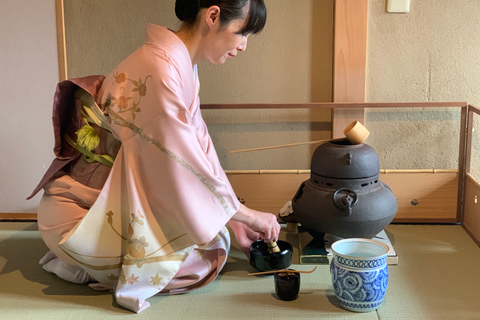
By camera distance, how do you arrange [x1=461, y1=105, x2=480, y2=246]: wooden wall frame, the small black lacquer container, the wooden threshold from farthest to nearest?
the wooden threshold
[x1=461, y1=105, x2=480, y2=246]: wooden wall frame
the small black lacquer container

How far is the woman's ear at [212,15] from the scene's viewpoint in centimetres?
216

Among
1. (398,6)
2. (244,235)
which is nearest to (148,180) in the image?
(244,235)

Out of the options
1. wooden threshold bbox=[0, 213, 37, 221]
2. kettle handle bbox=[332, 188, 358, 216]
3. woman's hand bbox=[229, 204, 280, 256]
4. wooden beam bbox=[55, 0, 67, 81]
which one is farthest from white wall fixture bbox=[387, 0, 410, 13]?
wooden threshold bbox=[0, 213, 37, 221]

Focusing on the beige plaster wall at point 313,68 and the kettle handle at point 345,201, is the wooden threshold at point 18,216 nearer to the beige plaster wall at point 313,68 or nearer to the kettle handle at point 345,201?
the beige plaster wall at point 313,68

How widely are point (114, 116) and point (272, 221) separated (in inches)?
29.1

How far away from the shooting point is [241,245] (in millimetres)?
2496

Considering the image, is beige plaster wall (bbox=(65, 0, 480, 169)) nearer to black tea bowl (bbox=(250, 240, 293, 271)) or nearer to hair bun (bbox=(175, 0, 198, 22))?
hair bun (bbox=(175, 0, 198, 22))

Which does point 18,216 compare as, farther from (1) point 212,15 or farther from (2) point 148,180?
(1) point 212,15

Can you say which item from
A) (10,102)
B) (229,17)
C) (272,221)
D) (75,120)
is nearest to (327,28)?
(229,17)

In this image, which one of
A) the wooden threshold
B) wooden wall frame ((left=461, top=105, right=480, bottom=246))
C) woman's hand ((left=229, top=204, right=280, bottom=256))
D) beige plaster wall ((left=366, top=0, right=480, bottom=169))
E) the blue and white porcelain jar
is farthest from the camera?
the wooden threshold

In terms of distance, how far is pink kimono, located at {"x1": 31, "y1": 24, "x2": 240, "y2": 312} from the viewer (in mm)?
2092

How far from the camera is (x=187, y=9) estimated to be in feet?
7.33

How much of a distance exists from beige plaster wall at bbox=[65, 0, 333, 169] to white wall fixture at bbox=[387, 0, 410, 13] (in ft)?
0.95

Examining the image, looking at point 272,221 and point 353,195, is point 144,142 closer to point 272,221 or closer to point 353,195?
point 272,221
